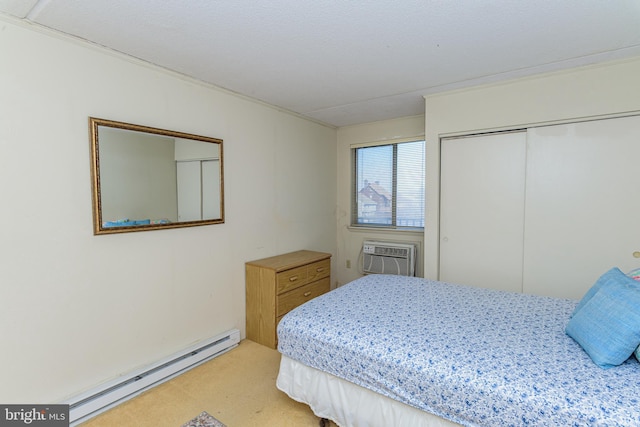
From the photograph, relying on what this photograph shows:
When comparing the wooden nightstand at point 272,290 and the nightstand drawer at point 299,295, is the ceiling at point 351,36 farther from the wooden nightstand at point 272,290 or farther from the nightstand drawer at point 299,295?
the nightstand drawer at point 299,295

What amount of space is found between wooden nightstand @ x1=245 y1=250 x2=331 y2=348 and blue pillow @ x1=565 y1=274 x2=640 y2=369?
2100mm

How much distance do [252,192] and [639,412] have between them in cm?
286

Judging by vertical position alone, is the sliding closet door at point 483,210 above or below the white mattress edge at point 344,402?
above

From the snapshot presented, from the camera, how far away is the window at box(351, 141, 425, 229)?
3.75 metres

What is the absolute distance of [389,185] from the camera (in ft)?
13.0

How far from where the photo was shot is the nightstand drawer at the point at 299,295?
2.87 meters

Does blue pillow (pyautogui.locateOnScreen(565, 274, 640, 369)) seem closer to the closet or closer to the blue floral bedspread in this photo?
the blue floral bedspread

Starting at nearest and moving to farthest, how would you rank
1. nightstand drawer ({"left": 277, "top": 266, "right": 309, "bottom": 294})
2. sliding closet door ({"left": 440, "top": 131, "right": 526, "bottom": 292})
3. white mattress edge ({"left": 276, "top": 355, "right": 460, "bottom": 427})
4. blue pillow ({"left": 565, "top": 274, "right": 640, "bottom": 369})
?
blue pillow ({"left": 565, "top": 274, "right": 640, "bottom": 369})
white mattress edge ({"left": 276, "top": 355, "right": 460, "bottom": 427})
sliding closet door ({"left": 440, "top": 131, "right": 526, "bottom": 292})
nightstand drawer ({"left": 277, "top": 266, "right": 309, "bottom": 294})

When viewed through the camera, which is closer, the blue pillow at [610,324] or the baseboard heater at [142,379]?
the blue pillow at [610,324]

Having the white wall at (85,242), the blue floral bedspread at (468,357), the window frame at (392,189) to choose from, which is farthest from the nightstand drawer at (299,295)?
the window frame at (392,189)

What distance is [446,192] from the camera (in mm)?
3023

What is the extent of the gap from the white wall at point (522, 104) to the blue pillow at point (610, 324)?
1511 millimetres

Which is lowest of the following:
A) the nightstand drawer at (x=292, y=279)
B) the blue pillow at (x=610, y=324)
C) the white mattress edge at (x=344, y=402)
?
the white mattress edge at (x=344, y=402)

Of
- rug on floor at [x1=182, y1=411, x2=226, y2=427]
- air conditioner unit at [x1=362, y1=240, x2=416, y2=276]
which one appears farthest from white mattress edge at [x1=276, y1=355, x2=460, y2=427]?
air conditioner unit at [x1=362, y1=240, x2=416, y2=276]
